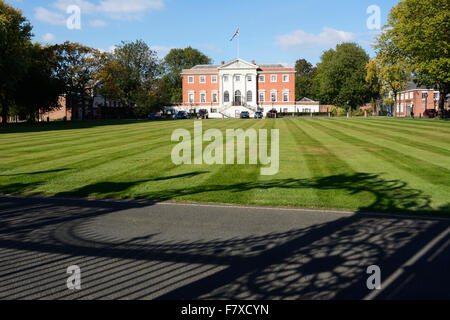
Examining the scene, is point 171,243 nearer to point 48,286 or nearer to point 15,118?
point 48,286

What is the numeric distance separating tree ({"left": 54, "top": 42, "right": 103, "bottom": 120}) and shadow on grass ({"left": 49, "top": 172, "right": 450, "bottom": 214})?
2192 inches

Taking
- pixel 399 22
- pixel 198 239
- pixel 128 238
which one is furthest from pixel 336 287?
pixel 399 22

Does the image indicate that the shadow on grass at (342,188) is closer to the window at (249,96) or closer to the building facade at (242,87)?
the building facade at (242,87)

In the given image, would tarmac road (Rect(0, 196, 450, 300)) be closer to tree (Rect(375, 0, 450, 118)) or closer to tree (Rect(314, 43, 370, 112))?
tree (Rect(375, 0, 450, 118))

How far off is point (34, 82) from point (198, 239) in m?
53.9

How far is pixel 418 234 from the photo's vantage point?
6531 millimetres

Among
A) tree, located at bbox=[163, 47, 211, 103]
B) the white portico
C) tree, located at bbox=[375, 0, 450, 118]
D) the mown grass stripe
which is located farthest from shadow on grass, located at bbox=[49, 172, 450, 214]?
tree, located at bbox=[163, 47, 211, 103]

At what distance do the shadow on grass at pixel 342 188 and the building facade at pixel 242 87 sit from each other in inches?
3143

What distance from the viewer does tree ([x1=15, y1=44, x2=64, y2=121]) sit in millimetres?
49688

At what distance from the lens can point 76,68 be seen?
6131 cm

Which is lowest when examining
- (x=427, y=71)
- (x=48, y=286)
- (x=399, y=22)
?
(x=48, y=286)

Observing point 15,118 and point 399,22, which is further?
point 15,118

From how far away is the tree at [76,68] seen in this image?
60.0 m

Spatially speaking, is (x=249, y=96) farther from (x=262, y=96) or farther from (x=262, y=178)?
(x=262, y=178)
